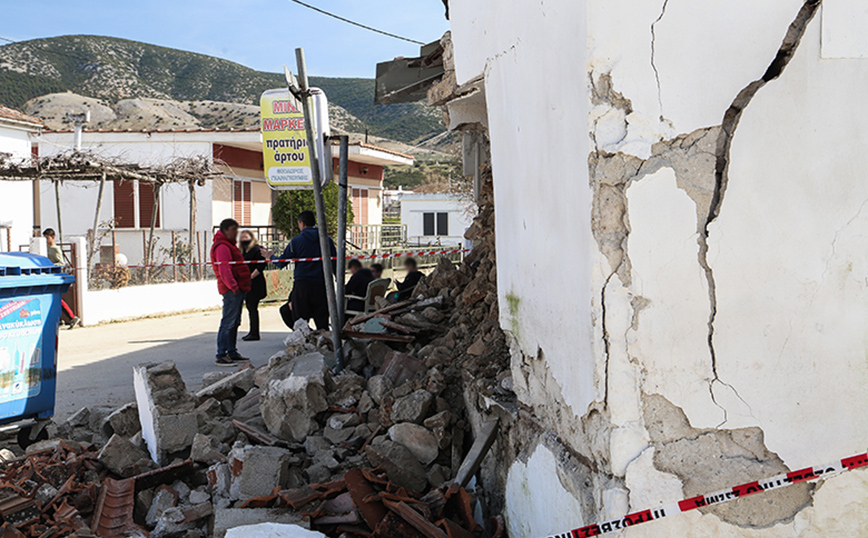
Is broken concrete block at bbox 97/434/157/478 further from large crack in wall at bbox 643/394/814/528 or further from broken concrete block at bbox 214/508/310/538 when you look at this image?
large crack in wall at bbox 643/394/814/528

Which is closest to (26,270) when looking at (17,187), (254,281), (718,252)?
(254,281)

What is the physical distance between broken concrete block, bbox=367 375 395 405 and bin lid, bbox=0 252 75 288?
2.69 m

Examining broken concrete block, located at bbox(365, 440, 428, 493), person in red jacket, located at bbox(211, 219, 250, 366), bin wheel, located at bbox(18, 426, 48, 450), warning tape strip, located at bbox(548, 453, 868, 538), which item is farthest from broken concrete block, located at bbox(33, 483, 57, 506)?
person in red jacket, located at bbox(211, 219, 250, 366)

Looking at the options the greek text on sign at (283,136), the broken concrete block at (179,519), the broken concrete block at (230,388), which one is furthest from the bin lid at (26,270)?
the greek text on sign at (283,136)

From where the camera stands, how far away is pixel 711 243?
99.3 inches

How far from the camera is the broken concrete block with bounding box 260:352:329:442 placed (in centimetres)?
479

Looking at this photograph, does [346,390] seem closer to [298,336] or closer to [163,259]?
[298,336]

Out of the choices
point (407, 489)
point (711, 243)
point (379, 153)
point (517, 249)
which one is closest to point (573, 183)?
point (711, 243)

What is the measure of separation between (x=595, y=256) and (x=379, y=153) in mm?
24617

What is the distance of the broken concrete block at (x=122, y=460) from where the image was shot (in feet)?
15.4

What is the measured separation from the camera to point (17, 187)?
1981cm

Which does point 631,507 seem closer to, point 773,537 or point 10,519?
point 773,537

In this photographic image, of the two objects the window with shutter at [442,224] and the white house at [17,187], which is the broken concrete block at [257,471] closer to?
the white house at [17,187]

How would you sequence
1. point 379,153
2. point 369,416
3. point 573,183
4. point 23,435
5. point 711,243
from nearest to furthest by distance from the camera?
point 711,243 → point 573,183 → point 369,416 → point 23,435 → point 379,153
